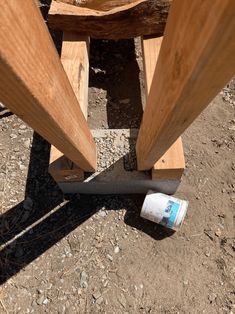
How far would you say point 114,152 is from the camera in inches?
69.9

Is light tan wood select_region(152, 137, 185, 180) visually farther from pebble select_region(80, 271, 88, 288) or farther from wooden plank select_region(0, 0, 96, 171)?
pebble select_region(80, 271, 88, 288)

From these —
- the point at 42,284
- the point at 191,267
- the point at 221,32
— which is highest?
the point at 221,32

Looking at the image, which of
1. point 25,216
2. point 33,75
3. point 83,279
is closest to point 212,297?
point 83,279

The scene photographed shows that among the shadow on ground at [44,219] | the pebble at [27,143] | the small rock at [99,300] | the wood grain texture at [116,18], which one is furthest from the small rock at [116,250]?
the wood grain texture at [116,18]

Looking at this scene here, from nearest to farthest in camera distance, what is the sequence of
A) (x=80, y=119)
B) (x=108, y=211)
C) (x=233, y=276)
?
(x=80, y=119)
(x=233, y=276)
(x=108, y=211)

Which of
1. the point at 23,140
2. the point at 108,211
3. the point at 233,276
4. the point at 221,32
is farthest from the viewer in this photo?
the point at 23,140

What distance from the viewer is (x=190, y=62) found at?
650 mm

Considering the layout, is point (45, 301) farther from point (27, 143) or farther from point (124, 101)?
point (124, 101)

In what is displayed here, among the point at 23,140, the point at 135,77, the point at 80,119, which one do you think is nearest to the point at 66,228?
the point at 23,140

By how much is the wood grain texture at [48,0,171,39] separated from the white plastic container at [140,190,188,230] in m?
0.96

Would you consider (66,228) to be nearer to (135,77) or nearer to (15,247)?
(15,247)

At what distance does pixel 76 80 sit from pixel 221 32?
1296 mm

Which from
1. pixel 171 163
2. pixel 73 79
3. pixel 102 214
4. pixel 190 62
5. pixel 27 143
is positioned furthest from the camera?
pixel 27 143

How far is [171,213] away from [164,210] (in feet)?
0.14
